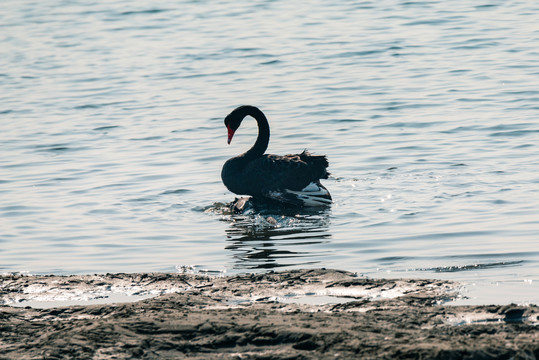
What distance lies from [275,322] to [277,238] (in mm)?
3707

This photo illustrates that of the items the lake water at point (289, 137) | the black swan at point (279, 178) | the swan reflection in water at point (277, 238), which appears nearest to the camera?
the swan reflection in water at point (277, 238)

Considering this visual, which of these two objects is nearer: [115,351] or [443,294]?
[115,351]

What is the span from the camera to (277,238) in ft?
31.4

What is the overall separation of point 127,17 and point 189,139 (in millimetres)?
14760

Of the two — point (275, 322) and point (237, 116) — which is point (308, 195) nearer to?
point (237, 116)

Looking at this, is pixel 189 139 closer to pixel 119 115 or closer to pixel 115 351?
pixel 119 115

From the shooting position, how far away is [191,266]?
845 cm

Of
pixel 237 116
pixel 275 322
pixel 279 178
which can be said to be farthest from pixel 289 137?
pixel 275 322

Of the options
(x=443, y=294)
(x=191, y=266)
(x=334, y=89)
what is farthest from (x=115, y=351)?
(x=334, y=89)

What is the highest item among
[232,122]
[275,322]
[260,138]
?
[232,122]

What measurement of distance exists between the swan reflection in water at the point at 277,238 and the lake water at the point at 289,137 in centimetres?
4

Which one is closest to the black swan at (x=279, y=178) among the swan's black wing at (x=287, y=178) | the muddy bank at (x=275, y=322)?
the swan's black wing at (x=287, y=178)

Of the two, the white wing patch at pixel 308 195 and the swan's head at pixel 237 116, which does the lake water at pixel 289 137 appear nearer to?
the white wing patch at pixel 308 195

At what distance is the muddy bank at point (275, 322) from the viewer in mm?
5371
